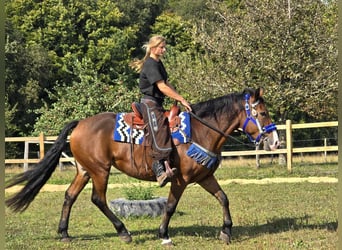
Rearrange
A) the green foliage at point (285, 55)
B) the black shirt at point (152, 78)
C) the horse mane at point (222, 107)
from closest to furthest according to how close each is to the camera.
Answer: the black shirt at point (152, 78) → the horse mane at point (222, 107) → the green foliage at point (285, 55)

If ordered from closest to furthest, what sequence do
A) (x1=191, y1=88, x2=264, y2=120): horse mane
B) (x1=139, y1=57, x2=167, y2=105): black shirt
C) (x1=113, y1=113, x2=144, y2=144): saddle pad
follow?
(x1=139, y1=57, x2=167, y2=105): black shirt, (x1=113, y1=113, x2=144, y2=144): saddle pad, (x1=191, y1=88, x2=264, y2=120): horse mane

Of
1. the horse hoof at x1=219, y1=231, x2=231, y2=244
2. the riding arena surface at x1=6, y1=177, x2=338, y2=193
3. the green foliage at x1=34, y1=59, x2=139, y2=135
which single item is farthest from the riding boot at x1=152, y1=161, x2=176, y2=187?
the green foliage at x1=34, y1=59, x2=139, y2=135

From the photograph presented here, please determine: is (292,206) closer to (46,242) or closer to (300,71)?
(46,242)

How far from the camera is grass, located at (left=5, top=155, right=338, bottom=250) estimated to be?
686 cm

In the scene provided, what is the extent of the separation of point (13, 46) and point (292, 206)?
66.6ft

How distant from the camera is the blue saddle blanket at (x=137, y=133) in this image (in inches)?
271

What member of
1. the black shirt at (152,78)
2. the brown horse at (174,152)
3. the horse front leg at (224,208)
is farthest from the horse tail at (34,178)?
the horse front leg at (224,208)

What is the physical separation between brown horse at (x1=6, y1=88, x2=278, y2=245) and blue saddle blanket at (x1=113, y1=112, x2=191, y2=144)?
0.08m

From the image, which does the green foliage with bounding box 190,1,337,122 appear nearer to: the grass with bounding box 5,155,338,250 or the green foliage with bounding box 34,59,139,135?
the green foliage with bounding box 34,59,139,135

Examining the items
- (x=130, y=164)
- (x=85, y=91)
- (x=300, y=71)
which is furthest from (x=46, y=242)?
(x=85, y=91)

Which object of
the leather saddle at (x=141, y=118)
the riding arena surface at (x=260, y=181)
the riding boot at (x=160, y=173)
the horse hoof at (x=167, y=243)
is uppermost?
the leather saddle at (x=141, y=118)

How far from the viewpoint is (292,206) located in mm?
9852

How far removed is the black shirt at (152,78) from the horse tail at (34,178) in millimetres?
1291

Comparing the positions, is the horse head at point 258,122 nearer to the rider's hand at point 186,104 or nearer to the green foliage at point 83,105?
the rider's hand at point 186,104
